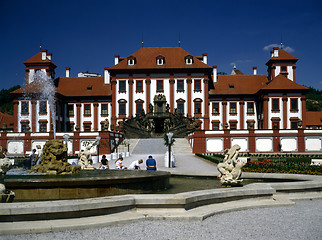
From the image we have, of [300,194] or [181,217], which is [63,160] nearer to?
[181,217]

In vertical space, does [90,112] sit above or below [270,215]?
above

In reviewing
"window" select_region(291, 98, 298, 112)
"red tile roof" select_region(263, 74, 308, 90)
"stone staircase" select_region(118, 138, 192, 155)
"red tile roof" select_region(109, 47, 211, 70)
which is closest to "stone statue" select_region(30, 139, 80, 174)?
"stone staircase" select_region(118, 138, 192, 155)

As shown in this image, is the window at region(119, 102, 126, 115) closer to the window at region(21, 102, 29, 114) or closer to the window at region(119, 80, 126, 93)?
the window at region(119, 80, 126, 93)

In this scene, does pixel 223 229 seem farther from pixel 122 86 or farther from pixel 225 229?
pixel 122 86

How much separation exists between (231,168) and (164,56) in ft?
147

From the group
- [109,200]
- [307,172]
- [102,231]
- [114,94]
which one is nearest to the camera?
[102,231]

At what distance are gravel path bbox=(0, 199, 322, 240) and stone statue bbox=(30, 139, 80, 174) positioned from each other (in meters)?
3.99

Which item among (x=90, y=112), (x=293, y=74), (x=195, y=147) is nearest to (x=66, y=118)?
(x=90, y=112)

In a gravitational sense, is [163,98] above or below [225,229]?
above

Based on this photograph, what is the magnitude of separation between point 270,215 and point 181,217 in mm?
2287

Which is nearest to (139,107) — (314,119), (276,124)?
(276,124)

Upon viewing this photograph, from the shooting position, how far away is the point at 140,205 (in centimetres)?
778

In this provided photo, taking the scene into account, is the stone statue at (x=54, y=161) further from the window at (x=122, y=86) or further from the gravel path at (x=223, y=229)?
the window at (x=122, y=86)

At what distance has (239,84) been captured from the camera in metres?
56.3
